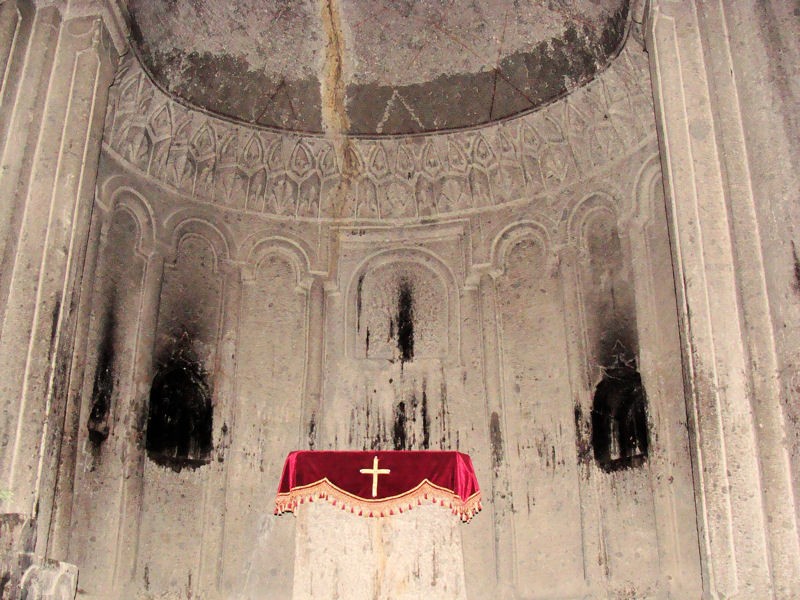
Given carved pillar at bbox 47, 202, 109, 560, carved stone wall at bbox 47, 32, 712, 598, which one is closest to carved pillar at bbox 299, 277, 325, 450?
carved stone wall at bbox 47, 32, 712, 598

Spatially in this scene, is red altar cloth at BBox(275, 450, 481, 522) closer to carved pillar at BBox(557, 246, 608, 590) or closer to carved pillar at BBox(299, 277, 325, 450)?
carved pillar at BBox(557, 246, 608, 590)

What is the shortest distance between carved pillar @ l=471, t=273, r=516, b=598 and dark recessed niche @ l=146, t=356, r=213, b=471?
312 centimetres

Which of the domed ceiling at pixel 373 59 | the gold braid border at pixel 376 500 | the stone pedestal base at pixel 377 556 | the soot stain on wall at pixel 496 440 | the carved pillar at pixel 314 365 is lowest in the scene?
the stone pedestal base at pixel 377 556

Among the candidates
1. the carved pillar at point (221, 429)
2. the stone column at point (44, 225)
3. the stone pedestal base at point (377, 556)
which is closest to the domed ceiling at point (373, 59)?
the carved pillar at point (221, 429)

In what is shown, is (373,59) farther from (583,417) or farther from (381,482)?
(381,482)

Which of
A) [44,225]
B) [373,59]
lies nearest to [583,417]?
[373,59]

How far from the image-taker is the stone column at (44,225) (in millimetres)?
6414

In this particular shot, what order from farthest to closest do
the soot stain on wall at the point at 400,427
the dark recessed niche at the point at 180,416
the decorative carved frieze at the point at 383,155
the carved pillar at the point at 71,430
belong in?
1. the soot stain on wall at the point at 400,427
2. the decorative carved frieze at the point at 383,155
3. the dark recessed niche at the point at 180,416
4. the carved pillar at the point at 71,430

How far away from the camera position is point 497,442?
10031 mm

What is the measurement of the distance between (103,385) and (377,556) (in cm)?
365

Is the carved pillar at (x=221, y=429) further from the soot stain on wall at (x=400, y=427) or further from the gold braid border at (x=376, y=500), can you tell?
the gold braid border at (x=376, y=500)

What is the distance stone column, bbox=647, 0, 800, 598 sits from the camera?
5730 mm

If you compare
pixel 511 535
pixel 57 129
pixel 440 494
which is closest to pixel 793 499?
pixel 440 494

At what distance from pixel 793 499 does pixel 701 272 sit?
5.48 ft
